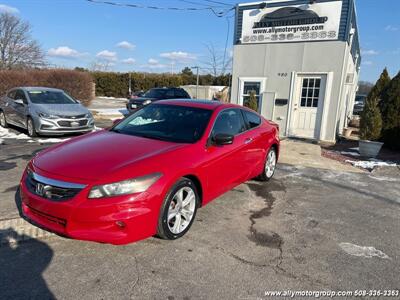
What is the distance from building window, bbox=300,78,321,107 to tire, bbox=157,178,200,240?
352 inches

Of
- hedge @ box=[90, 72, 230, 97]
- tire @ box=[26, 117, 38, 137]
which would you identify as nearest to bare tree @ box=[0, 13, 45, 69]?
hedge @ box=[90, 72, 230, 97]

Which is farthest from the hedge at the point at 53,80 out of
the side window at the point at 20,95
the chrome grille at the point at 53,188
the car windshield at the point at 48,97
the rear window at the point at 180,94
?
the chrome grille at the point at 53,188

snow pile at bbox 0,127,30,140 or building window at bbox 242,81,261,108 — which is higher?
building window at bbox 242,81,261,108

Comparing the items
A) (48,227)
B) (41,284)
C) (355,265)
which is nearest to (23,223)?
(48,227)

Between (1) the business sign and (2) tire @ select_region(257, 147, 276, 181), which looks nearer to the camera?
(2) tire @ select_region(257, 147, 276, 181)

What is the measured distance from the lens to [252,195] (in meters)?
5.14

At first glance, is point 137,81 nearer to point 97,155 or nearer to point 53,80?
point 53,80

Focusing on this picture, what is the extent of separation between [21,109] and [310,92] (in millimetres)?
9582

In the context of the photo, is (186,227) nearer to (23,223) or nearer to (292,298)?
(292,298)

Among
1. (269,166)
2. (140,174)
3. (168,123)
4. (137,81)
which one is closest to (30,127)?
(168,123)

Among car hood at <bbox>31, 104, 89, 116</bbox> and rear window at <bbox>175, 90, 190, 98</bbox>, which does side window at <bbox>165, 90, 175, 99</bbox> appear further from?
car hood at <bbox>31, 104, 89, 116</bbox>

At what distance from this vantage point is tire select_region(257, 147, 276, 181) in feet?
18.8

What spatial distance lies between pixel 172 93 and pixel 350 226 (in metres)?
14.1

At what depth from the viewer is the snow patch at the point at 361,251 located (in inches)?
135
